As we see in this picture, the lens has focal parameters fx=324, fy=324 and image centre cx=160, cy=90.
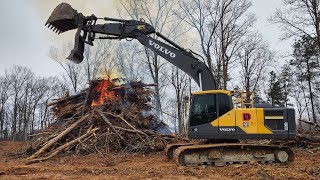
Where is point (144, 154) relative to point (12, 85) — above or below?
below

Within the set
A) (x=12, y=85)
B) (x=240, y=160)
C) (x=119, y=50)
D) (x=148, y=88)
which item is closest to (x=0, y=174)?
(x=240, y=160)

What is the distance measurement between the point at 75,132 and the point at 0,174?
614cm

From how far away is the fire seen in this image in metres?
16.4

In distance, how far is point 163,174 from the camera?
8.30 metres

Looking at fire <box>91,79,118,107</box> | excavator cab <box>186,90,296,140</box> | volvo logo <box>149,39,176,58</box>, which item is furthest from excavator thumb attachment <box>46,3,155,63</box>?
fire <box>91,79,118,107</box>

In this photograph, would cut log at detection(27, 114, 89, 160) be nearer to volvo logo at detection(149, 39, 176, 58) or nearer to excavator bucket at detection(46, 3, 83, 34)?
excavator bucket at detection(46, 3, 83, 34)

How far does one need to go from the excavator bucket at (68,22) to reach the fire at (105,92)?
4.67 m

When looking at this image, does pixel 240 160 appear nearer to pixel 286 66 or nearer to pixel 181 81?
pixel 181 81

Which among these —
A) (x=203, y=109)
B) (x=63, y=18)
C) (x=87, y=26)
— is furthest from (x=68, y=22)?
(x=203, y=109)

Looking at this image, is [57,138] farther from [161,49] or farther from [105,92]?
[161,49]

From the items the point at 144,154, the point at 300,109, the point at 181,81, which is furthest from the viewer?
the point at 300,109

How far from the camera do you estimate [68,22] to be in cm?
1209

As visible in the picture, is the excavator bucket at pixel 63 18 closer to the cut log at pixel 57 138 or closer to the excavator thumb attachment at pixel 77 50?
the excavator thumb attachment at pixel 77 50

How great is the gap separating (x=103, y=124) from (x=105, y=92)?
7.88 feet
